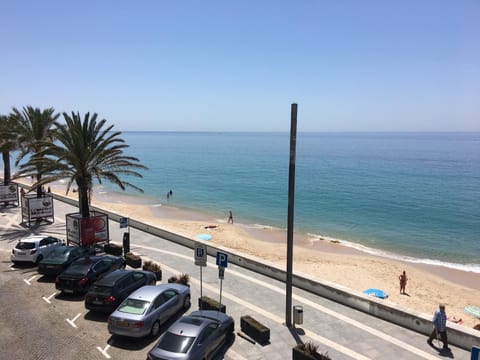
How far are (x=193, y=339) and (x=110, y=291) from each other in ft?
14.9

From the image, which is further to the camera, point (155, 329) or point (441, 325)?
point (155, 329)

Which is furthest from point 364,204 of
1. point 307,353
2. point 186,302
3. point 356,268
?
point 307,353

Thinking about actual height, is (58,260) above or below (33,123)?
below

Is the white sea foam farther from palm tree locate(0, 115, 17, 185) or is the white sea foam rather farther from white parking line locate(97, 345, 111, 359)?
palm tree locate(0, 115, 17, 185)

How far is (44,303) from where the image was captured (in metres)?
13.4

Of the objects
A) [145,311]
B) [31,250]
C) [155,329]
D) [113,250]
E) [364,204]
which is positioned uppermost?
[145,311]

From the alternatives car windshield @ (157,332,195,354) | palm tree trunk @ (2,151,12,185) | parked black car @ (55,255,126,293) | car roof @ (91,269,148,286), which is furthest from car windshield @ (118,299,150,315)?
palm tree trunk @ (2,151,12,185)

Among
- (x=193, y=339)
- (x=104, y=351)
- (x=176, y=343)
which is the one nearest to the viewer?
(x=176, y=343)

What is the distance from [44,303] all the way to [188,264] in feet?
21.3

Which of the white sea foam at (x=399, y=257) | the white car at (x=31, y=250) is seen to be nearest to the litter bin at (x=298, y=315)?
the white car at (x=31, y=250)

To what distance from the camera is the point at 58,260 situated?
625 inches

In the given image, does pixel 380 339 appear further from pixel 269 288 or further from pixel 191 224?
pixel 191 224

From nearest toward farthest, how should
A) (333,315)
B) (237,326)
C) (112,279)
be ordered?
(237,326) → (333,315) → (112,279)

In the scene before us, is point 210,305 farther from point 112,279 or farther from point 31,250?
point 31,250
